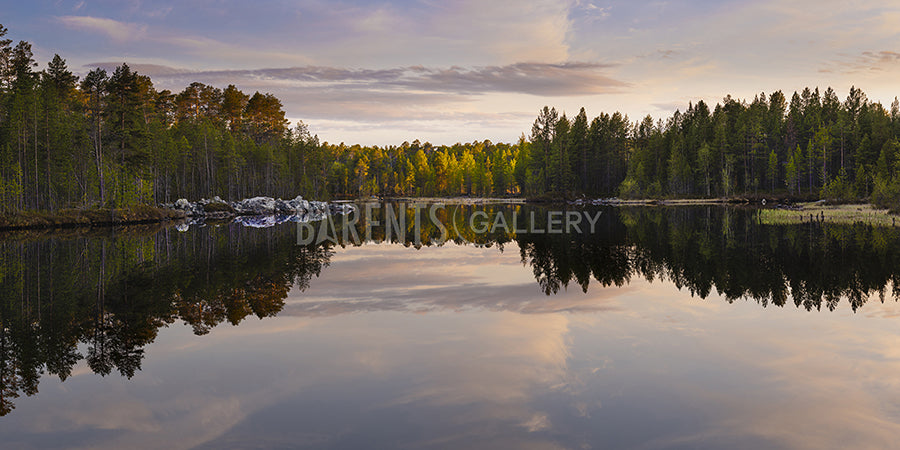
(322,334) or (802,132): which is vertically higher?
(802,132)

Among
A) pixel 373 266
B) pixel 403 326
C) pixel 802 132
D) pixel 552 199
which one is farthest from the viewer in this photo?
pixel 552 199

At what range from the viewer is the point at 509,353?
10.8 meters

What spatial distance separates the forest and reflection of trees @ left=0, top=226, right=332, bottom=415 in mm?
24206

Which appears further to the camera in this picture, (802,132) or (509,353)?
(802,132)

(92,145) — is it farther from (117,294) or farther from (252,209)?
(117,294)

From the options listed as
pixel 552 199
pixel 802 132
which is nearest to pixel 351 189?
pixel 552 199

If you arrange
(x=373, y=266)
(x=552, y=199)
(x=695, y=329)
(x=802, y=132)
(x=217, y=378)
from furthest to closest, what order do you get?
(x=552, y=199) < (x=802, y=132) < (x=373, y=266) < (x=695, y=329) < (x=217, y=378)

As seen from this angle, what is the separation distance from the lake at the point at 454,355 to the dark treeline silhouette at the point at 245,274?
0.11 m

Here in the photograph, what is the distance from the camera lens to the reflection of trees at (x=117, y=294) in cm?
1089

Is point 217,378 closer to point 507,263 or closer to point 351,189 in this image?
point 507,263

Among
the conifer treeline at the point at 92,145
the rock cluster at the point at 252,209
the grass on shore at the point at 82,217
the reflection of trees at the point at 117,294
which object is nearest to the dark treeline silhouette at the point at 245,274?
the reflection of trees at the point at 117,294

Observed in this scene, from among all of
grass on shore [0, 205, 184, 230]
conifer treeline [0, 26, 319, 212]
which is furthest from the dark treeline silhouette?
conifer treeline [0, 26, 319, 212]

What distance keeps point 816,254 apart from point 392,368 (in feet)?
76.7

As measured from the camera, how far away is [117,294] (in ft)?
56.1
